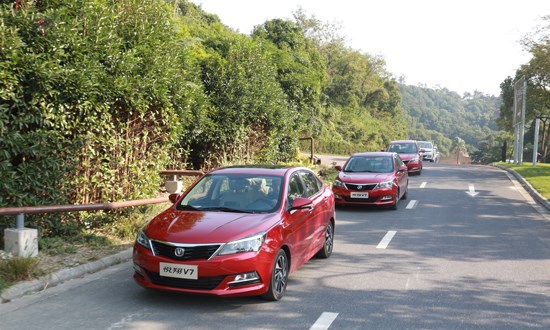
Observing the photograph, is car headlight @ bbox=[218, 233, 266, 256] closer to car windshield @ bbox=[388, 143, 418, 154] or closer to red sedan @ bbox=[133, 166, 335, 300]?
red sedan @ bbox=[133, 166, 335, 300]

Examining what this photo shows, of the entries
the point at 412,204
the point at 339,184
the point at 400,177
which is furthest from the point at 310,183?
the point at 412,204

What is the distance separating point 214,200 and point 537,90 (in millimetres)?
36628

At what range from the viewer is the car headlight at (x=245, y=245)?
560cm

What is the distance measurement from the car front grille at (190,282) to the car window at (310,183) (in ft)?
8.09

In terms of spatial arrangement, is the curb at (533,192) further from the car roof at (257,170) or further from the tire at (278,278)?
the tire at (278,278)

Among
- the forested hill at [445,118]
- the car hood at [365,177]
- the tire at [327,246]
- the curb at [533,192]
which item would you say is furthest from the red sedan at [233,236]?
the forested hill at [445,118]

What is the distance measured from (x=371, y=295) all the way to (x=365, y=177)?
769cm

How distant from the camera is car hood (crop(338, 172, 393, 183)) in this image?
44.3ft

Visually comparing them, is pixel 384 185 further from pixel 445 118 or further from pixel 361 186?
pixel 445 118

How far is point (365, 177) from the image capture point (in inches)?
541

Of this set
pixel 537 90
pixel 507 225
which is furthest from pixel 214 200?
pixel 537 90

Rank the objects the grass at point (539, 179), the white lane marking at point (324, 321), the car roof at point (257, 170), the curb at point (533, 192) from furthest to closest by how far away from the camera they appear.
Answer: the grass at point (539, 179) → the curb at point (533, 192) → the car roof at point (257, 170) → the white lane marking at point (324, 321)

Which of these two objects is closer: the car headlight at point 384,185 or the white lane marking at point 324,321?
the white lane marking at point 324,321

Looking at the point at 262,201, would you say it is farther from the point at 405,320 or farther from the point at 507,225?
the point at 507,225
